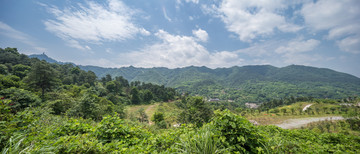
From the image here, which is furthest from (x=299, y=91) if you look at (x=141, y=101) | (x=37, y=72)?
(x=37, y=72)

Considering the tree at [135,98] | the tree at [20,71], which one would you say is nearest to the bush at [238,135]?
the tree at [20,71]

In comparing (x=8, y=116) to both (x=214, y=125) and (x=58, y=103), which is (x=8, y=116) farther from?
(x=58, y=103)

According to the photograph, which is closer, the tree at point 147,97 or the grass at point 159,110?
the grass at point 159,110

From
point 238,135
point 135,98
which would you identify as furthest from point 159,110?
point 238,135

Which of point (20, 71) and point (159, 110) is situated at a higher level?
point (20, 71)

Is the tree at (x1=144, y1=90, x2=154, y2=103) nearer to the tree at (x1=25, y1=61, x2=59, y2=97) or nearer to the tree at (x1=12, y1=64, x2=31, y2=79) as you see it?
the tree at (x1=25, y1=61, x2=59, y2=97)

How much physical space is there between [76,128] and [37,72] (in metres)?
27.0

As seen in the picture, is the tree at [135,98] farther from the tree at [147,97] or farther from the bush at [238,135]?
the bush at [238,135]

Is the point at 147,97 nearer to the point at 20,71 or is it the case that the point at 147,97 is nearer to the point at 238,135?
the point at 20,71

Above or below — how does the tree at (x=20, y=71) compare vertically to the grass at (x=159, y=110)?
above

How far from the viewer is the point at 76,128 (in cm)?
365

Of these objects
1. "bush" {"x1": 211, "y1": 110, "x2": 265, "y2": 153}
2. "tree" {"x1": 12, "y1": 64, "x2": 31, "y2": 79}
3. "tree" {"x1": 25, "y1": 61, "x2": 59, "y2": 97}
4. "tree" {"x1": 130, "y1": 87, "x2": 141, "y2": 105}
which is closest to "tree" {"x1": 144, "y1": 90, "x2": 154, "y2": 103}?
"tree" {"x1": 130, "y1": 87, "x2": 141, "y2": 105}

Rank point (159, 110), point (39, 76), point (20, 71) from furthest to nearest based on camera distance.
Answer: point (159, 110)
point (20, 71)
point (39, 76)

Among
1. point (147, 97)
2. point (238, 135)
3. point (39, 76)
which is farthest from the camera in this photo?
point (147, 97)
